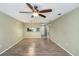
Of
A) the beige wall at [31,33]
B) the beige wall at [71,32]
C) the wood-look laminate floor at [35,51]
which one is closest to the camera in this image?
the beige wall at [71,32]

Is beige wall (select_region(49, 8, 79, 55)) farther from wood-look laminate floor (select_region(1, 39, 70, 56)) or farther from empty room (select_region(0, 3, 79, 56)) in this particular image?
wood-look laminate floor (select_region(1, 39, 70, 56))

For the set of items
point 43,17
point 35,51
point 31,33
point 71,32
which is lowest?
point 35,51

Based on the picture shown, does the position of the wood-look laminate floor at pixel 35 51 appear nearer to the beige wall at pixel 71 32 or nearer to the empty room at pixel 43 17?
the empty room at pixel 43 17

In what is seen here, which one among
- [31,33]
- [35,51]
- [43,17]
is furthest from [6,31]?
[31,33]

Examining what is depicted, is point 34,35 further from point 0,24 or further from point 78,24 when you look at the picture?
point 78,24

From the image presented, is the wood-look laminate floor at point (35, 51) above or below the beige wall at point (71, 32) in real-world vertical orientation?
below

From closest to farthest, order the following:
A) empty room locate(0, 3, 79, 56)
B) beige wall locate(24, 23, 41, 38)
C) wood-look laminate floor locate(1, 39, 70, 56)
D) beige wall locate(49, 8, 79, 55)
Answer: empty room locate(0, 3, 79, 56)
beige wall locate(49, 8, 79, 55)
wood-look laminate floor locate(1, 39, 70, 56)
beige wall locate(24, 23, 41, 38)

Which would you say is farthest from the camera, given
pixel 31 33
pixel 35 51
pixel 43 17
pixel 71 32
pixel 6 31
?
pixel 31 33

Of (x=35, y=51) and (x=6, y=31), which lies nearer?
(x=35, y=51)

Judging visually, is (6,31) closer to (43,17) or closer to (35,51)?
(35,51)

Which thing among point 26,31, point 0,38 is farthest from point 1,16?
point 26,31

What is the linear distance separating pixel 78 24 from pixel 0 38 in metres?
3.56

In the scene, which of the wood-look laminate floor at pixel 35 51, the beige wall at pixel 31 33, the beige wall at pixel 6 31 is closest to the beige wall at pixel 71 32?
the wood-look laminate floor at pixel 35 51

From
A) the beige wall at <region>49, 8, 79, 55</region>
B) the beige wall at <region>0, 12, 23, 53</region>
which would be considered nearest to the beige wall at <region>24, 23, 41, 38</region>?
the beige wall at <region>0, 12, 23, 53</region>
